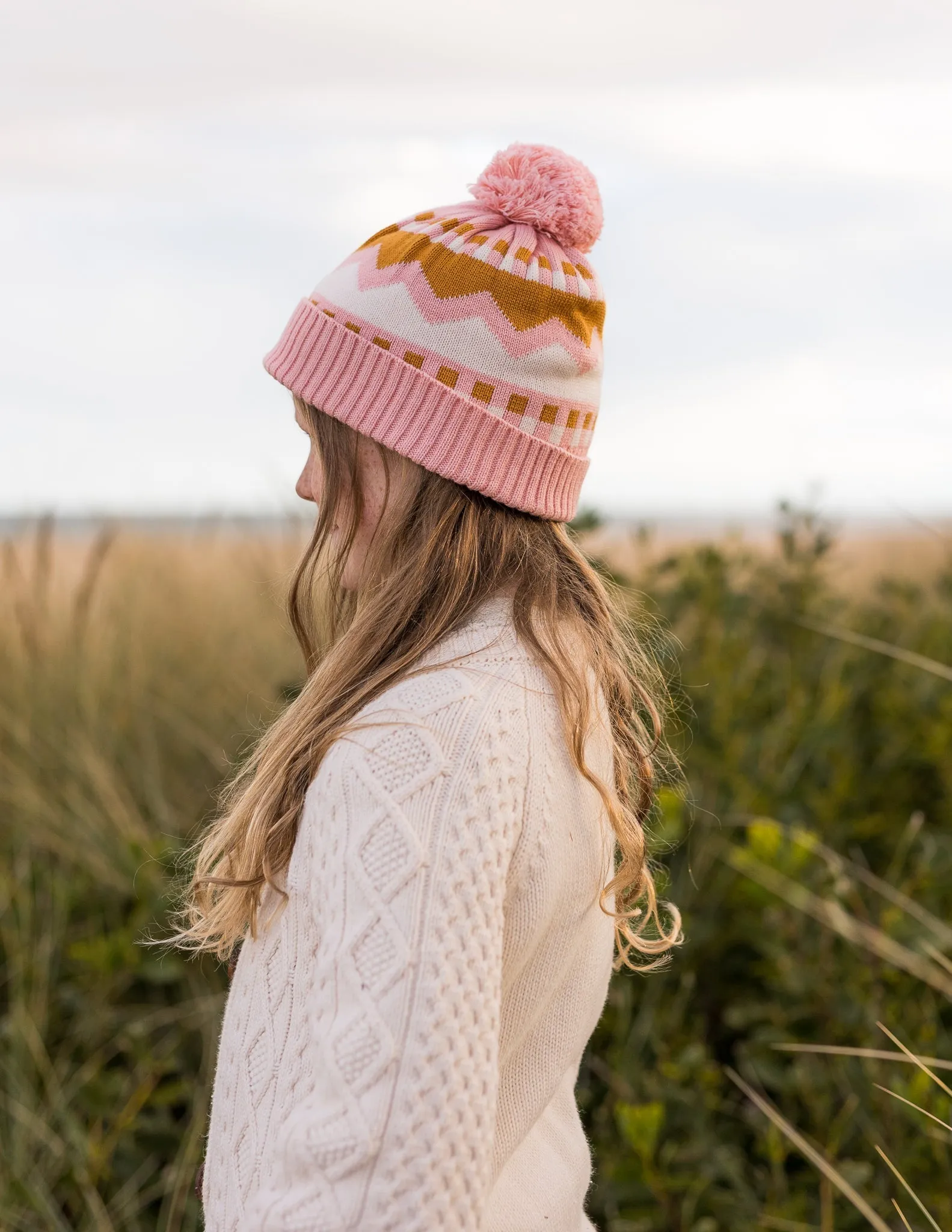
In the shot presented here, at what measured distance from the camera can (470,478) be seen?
1367 mm

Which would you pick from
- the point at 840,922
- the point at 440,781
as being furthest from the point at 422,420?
the point at 840,922

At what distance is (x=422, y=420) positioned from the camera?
1.37 meters

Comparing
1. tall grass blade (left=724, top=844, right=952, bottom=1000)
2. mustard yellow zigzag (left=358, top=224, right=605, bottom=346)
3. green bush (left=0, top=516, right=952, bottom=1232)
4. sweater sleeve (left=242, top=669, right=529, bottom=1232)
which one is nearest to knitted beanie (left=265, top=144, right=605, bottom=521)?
mustard yellow zigzag (left=358, top=224, right=605, bottom=346)

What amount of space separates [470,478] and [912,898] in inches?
69.5

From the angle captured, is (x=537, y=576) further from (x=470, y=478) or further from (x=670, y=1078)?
(x=670, y=1078)

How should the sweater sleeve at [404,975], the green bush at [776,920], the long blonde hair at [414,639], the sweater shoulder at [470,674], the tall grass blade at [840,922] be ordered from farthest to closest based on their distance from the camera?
the green bush at [776,920] < the tall grass blade at [840,922] < the long blonde hair at [414,639] < the sweater shoulder at [470,674] < the sweater sleeve at [404,975]

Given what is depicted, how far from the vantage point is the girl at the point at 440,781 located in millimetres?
1011

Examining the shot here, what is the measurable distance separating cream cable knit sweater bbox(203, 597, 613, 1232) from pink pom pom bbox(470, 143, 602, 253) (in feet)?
1.61

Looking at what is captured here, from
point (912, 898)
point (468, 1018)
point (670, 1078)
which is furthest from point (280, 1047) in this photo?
point (912, 898)

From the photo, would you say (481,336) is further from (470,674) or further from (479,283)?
(470,674)

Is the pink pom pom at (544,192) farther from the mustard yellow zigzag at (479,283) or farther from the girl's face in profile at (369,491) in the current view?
the girl's face in profile at (369,491)

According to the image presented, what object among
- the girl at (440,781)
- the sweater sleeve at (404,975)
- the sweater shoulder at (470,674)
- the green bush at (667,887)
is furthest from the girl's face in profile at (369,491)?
the green bush at (667,887)

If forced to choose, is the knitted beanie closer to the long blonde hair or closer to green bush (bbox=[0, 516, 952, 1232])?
the long blonde hair

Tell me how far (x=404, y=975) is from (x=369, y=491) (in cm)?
63
